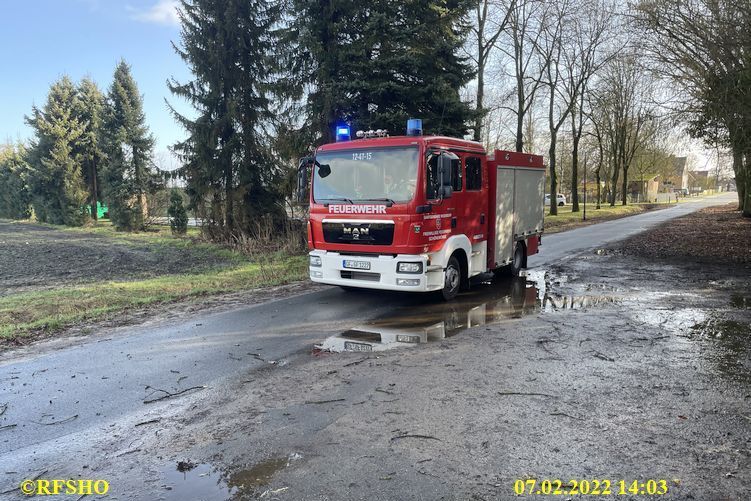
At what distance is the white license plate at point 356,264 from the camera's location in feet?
28.2

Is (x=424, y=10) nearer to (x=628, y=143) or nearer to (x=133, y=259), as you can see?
(x=133, y=259)

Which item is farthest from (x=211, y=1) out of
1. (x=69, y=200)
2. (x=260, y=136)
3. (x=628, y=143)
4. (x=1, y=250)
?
(x=628, y=143)

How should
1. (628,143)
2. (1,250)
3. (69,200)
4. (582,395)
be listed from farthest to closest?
1. (628,143)
2. (69,200)
3. (1,250)
4. (582,395)

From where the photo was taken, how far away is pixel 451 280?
30.3ft

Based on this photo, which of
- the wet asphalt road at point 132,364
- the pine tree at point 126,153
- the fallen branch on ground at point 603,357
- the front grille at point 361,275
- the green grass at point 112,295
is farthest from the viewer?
Result: the pine tree at point 126,153

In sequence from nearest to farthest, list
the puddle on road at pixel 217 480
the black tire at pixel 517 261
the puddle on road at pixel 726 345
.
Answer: the puddle on road at pixel 217 480 < the puddle on road at pixel 726 345 < the black tire at pixel 517 261

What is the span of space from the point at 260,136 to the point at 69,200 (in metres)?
25.3

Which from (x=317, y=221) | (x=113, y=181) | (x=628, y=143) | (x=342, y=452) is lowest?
(x=342, y=452)

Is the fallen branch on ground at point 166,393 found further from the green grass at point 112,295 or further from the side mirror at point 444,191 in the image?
the side mirror at point 444,191

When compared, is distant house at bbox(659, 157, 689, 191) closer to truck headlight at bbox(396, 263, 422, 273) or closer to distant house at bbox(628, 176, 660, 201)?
distant house at bbox(628, 176, 660, 201)

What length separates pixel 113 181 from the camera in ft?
112

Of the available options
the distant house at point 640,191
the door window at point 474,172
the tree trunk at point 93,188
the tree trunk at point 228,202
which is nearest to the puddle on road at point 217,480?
the door window at point 474,172

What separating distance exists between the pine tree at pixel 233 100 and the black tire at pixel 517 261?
1201cm

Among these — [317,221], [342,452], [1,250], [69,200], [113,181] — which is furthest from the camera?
[69,200]
